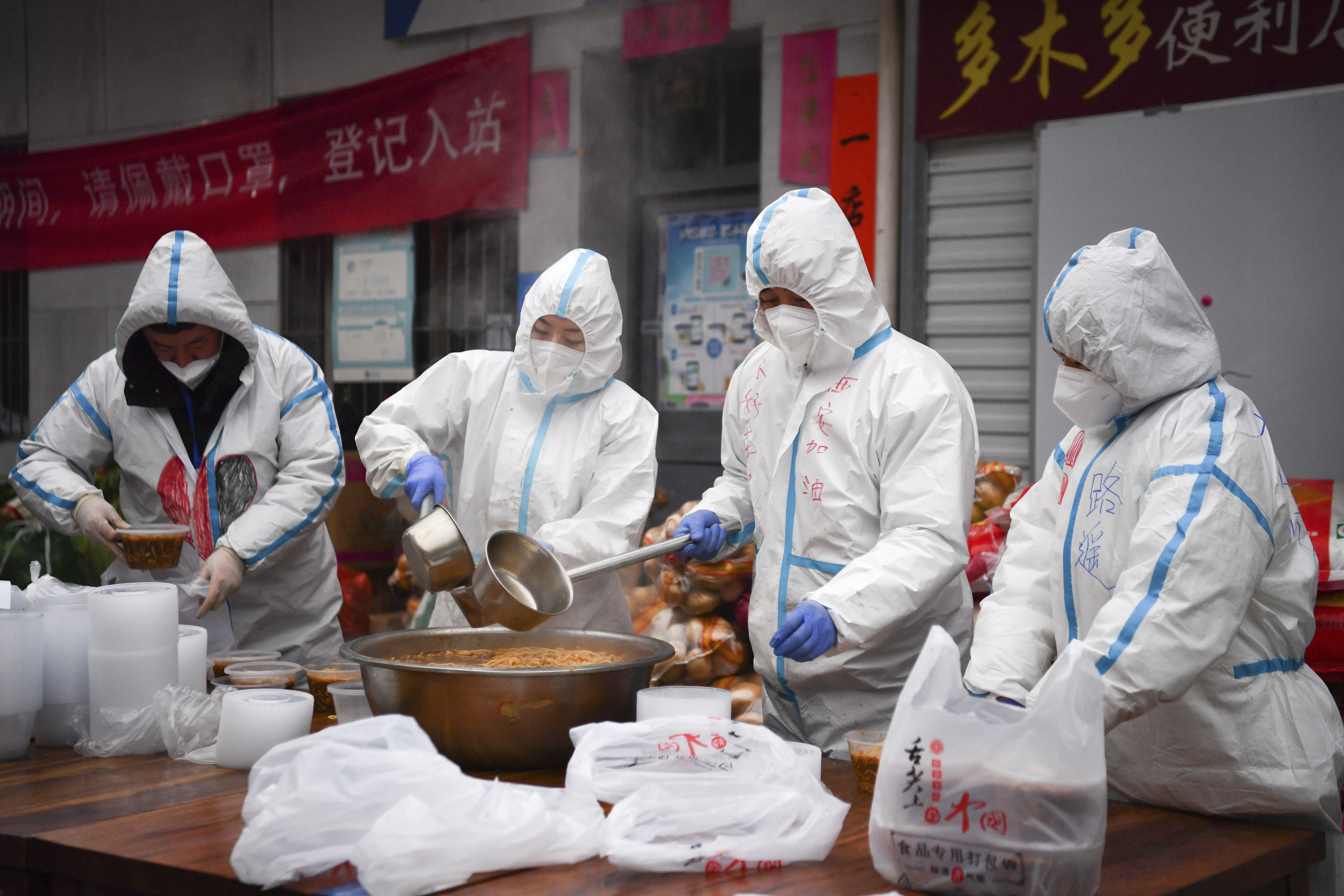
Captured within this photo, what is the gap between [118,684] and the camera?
2189mm

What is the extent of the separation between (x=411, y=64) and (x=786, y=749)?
4951 mm

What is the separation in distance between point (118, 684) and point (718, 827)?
50.0 inches

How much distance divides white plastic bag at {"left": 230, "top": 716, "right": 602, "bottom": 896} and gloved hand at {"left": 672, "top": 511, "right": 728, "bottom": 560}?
3.32ft

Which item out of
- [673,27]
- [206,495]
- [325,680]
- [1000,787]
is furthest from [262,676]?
[673,27]

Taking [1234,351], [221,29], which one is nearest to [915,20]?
[1234,351]

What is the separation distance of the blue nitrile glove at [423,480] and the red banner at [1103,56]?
2.53 meters

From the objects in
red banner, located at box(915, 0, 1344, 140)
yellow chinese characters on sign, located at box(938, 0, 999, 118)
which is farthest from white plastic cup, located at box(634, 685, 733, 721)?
yellow chinese characters on sign, located at box(938, 0, 999, 118)

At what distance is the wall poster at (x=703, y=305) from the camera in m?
5.11

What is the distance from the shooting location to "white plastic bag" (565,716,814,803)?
1.75m

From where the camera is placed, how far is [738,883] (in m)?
1.53

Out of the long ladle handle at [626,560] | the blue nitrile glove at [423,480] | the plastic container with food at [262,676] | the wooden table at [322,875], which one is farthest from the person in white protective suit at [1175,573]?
the plastic container with food at [262,676]

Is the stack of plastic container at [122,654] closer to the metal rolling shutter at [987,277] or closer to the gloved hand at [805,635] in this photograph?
the gloved hand at [805,635]

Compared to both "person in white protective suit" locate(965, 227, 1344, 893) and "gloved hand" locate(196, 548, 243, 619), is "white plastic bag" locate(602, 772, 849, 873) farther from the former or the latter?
"gloved hand" locate(196, 548, 243, 619)

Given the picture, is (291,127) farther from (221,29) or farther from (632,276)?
(632,276)
